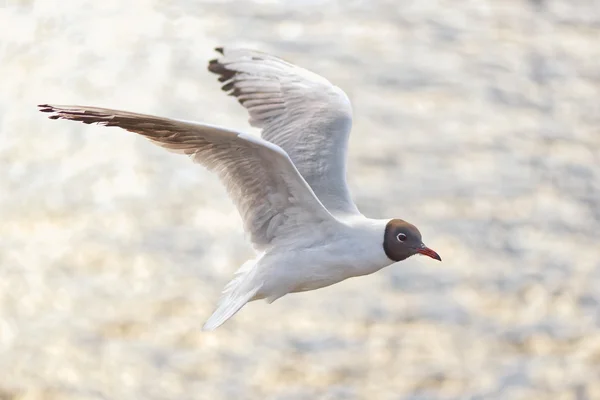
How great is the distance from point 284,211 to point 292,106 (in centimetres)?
118

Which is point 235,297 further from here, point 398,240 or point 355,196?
→ point 355,196

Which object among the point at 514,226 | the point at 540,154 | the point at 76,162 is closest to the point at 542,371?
the point at 514,226

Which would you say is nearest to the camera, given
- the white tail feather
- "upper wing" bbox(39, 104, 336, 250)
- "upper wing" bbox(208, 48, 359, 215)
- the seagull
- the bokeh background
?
"upper wing" bbox(39, 104, 336, 250)

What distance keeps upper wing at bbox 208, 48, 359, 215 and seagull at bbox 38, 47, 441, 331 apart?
0.01 m

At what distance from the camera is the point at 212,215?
12.7m

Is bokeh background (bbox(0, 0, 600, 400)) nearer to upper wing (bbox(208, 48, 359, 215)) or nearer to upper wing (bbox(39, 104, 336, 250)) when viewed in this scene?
upper wing (bbox(208, 48, 359, 215))

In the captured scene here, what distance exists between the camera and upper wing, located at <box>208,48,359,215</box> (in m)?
7.45

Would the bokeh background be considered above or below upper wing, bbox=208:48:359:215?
below

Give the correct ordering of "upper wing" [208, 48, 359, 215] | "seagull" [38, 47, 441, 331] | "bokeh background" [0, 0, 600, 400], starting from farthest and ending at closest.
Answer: "bokeh background" [0, 0, 600, 400], "upper wing" [208, 48, 359, 215], "seagull" [38, 47, 441, 331]

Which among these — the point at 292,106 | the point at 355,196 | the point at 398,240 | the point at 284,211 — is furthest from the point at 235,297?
the point at 355,196

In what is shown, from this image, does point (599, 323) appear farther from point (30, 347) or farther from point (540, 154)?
point (30, 347)

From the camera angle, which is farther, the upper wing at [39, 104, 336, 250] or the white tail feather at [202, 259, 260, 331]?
the white tail feather at [202, 259, 260, 331]

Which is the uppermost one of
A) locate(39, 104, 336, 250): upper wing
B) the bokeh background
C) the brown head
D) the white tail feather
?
locate(39, 104, 336, 250): upper wing

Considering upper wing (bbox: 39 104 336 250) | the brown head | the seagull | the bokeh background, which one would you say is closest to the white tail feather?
the seagull
